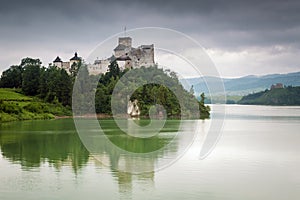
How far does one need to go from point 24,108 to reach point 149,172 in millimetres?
32827

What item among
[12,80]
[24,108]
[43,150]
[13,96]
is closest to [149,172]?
[43,150]

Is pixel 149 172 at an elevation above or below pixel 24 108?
below

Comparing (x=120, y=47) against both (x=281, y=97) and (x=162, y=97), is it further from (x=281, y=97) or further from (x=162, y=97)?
(x=281, y=97)

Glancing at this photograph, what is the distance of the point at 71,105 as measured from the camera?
54.1 metres

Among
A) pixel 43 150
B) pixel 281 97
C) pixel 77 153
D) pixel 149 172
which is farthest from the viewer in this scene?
pixel 281 97

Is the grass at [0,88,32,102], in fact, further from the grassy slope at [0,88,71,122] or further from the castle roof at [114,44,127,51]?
Answer: the castle roof at [114,44,127,51]

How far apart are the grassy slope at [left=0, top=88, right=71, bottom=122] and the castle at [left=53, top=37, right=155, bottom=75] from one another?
1082 cm

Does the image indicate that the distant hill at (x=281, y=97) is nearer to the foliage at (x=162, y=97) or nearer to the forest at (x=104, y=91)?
the forest at (x=104, y=91)

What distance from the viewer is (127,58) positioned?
207ft

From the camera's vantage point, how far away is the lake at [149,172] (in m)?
12.1

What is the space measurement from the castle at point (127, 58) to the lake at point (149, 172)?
37853mm

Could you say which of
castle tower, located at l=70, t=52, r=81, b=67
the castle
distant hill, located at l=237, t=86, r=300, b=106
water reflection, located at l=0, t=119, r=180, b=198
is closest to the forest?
the castle

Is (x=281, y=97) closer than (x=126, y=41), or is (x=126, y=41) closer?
(x=126, y=41)

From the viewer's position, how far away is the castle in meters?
61.4
